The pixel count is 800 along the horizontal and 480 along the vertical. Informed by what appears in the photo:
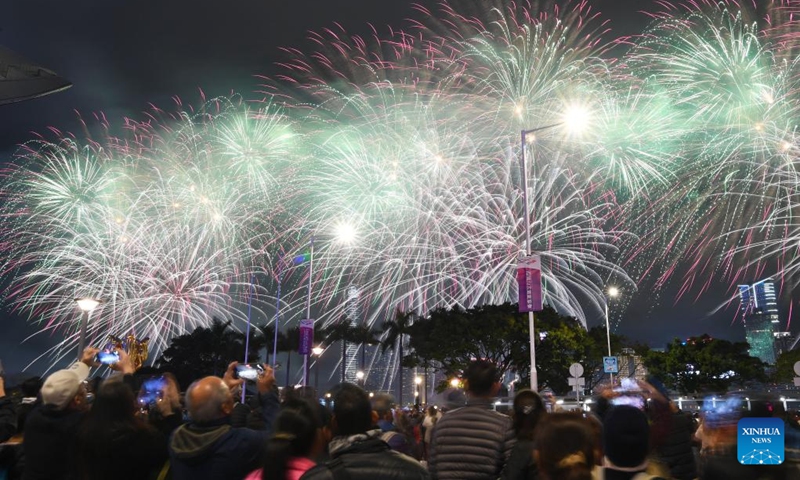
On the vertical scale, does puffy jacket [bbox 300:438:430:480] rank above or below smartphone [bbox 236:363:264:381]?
below

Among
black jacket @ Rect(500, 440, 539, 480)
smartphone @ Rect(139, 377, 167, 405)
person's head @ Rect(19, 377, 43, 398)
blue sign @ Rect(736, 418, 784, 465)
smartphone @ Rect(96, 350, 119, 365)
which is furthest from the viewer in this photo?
person's head @ Rect(19, 377, 43, 398)

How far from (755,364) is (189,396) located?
82882 mm

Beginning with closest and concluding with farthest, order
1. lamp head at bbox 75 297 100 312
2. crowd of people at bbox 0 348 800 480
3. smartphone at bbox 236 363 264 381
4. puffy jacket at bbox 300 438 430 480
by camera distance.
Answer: puffy jacket at bbox 300 438 430 480 < crowd of people at bbox 0 348 800 480 < smartphone at bbox 236 363 264 381 < lamp head at bbox 75 297 100 312

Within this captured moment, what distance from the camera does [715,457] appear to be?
430cm

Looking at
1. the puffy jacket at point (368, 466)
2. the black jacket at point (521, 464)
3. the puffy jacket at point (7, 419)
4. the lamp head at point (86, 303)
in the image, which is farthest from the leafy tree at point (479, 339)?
the puffy jacket at point (368, 466)

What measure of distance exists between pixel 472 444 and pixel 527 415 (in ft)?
1.88

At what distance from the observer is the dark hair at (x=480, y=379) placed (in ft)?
16.4

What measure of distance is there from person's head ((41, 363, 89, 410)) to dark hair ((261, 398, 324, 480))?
8.07 ft

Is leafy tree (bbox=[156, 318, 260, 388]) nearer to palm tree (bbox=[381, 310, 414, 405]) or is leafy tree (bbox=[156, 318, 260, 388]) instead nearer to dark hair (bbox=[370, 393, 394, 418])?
palm tree (bbox=[381, 310, 414, 405])

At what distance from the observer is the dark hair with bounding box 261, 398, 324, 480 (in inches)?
137

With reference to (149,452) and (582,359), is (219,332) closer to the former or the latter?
(582,359)

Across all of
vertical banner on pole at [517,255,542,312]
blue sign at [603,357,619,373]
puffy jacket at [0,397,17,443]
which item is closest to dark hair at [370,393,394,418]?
puffy jacket at [0,397,17,443]

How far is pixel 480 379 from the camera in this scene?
498cm

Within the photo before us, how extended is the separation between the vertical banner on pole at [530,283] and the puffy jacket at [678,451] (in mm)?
13456
